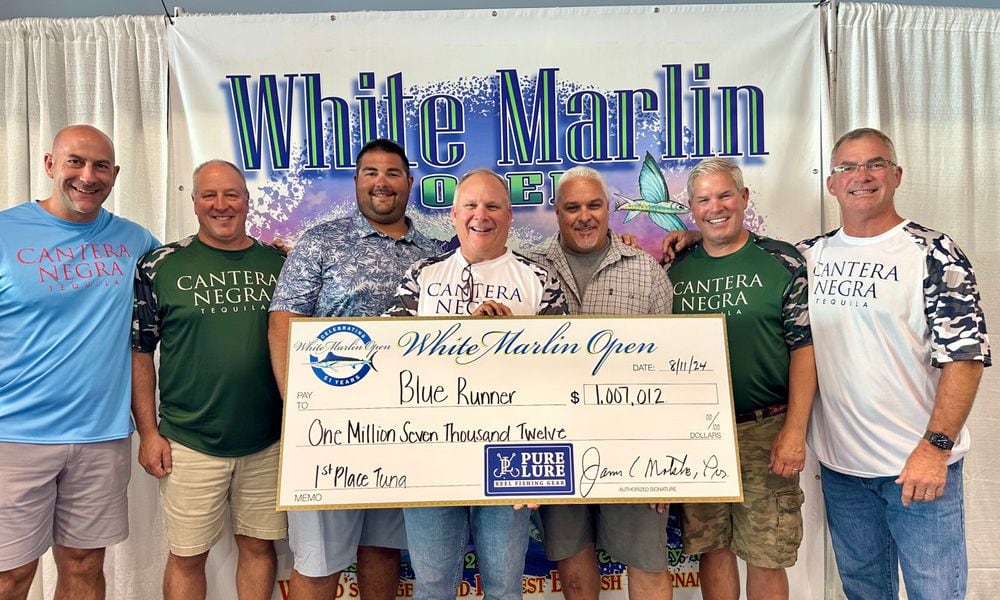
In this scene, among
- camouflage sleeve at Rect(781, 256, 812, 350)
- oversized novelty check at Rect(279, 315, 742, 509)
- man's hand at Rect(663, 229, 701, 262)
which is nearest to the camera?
oversized novelty check at Rect(279, 315, 742, 509)

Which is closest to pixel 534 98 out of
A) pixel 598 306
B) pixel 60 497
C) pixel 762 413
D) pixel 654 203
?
pixel 654 203

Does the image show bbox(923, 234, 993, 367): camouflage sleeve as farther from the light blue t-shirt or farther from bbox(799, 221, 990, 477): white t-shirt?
the light blue t-shirt

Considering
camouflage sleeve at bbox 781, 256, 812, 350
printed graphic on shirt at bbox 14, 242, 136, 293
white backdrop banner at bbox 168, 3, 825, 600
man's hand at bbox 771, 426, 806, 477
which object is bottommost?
man's hand at bbox 771, 426, 806, 477

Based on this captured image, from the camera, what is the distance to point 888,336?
5.41 ft

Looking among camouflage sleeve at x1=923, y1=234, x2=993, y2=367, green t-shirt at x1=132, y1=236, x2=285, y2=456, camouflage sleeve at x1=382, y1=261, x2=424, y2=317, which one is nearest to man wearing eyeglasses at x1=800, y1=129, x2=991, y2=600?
camouflage sleeve at x1=923, y1=234, x2=993, y2=367

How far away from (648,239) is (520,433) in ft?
3.67

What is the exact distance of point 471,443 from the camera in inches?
60.6

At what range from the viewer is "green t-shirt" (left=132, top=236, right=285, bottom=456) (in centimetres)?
183

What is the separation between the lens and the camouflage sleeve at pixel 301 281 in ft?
5.97

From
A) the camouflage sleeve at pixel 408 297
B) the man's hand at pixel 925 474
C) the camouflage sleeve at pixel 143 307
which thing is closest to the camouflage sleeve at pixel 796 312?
the man's hand at pixel 925 474

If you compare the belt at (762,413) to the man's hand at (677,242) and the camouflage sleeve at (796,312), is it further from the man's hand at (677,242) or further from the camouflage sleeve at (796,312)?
the man's hand at (677,242)

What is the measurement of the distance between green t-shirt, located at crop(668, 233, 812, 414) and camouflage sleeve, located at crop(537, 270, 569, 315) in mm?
486

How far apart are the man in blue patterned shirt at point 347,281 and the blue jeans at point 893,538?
4.81ft

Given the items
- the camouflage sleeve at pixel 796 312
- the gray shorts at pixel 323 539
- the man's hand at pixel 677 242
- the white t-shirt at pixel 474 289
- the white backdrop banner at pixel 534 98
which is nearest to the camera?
the white t-shirt at pixel 474 289
